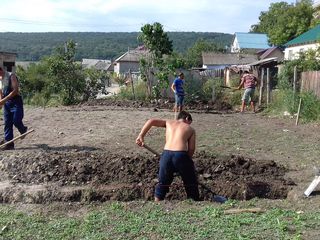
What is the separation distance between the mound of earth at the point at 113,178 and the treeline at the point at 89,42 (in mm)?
106639

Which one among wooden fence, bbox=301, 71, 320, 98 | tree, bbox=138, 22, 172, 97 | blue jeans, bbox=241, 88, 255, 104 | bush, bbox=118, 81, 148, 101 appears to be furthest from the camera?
bush, bbox=118, 81, 148, 101

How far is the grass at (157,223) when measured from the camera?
5191 mm

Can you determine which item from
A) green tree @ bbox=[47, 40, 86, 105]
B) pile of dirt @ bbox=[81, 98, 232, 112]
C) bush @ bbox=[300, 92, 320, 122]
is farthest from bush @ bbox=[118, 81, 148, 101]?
bush @ bbox=[300, 92, 320, 122]

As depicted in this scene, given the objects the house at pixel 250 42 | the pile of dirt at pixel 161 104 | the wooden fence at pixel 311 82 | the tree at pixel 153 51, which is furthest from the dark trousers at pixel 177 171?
the house at pixel 250 42

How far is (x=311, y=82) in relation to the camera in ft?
57.5

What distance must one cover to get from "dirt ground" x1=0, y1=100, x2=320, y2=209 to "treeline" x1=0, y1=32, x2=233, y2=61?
339ft

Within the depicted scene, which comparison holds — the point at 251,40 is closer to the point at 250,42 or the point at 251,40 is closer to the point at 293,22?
the point at 250,42

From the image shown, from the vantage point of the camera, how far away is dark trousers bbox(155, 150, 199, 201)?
696 centimetres

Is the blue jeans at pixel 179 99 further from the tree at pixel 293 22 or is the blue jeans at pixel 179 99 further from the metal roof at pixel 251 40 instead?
the metal roof at pixel 251 40

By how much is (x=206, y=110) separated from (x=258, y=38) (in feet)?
206

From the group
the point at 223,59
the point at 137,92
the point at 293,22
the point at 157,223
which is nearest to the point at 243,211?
the point at 157,223

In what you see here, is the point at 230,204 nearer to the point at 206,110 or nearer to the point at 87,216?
the point at 87,216

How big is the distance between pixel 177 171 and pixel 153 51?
1779 centimetres

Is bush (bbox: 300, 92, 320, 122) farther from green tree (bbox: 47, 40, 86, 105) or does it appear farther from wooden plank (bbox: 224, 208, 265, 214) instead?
green tree (bbox: 47, 40, 86, 105)
